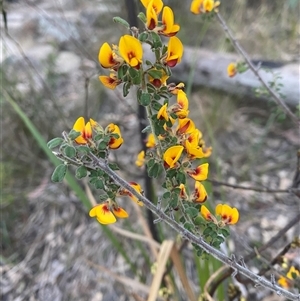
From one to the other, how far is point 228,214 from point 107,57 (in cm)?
32

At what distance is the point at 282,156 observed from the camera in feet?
6.54

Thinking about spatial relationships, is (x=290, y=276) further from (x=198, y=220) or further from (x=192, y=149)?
(x=192, y=149)

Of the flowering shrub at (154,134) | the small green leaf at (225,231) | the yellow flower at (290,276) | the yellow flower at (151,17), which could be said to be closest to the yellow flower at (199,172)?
the flowering shrub at (154,134)

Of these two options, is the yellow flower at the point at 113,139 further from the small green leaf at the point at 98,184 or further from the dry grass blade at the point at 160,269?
the dry grass blade at the point at 160,269

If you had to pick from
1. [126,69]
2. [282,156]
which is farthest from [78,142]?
[282,156]

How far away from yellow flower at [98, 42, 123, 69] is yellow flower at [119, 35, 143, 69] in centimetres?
2

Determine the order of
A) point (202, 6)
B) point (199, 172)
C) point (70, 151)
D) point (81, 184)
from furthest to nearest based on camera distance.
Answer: point (81, 184) → point (202, 6) → point (199, 172) → point (70, 151)

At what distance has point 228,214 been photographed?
729mm

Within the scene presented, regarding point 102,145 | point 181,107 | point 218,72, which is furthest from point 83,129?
point 218,72

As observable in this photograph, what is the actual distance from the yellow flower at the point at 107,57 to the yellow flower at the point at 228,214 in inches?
11.5

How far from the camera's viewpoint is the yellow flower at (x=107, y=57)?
587mm

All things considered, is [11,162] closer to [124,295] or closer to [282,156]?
[124,295]

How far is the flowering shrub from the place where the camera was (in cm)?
60

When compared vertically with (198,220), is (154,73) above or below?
above
